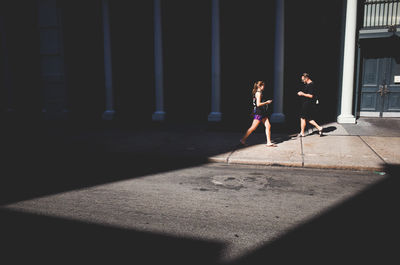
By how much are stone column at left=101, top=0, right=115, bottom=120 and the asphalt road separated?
795cm

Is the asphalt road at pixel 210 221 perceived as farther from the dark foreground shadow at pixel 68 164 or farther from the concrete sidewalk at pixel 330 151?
the concrete sidewalk at pixel 330 151

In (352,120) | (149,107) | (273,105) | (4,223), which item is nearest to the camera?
(4,223)

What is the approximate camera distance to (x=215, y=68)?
39.0 feet

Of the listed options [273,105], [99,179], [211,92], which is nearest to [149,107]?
[211,92]

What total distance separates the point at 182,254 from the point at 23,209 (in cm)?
257

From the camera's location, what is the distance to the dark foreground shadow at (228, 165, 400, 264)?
10.1 feet

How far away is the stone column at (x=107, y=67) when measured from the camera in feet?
41.8

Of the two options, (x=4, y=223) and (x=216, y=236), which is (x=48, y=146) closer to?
(x=4, y=223)

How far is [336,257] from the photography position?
310 centimetres

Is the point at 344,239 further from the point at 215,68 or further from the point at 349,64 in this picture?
the point at 215,68

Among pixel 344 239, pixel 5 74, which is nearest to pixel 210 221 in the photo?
pixel 344 239

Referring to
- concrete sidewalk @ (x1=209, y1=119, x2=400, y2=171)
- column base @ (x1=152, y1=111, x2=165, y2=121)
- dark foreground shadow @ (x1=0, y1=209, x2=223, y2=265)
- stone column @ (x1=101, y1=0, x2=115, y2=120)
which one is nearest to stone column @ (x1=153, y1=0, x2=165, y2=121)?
column base @ (x1=152, y1=111, x2=165, y2=121)

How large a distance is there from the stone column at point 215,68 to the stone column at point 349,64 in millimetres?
4292

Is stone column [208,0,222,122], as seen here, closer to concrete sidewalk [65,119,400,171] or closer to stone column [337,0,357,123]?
A: concrete sidewalk [65,119,400,171]
